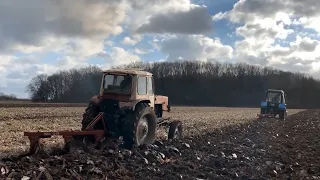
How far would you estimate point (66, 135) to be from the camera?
1003 cm

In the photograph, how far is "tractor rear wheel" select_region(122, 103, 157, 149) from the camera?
1130 cm

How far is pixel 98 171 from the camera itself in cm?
804

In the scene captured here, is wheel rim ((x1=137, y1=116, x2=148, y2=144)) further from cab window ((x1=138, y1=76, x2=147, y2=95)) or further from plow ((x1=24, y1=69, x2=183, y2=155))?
cab window ((x1=138, y1=76, x2=147, y2=95))

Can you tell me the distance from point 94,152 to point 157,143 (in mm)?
3313

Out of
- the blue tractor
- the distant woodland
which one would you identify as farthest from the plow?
the distant woodland

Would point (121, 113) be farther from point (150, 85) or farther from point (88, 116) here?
point (150, 85)

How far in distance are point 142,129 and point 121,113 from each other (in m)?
0.89

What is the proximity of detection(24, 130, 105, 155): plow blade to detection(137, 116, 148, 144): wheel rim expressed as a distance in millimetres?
1212

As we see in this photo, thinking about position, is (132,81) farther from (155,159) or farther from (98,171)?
(98,171)

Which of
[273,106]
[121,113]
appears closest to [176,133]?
[121,113]

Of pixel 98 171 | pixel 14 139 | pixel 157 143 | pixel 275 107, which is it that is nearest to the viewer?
pixel 98 171

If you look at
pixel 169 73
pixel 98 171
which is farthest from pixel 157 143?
pixel 169 73

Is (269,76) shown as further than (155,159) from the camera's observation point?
Yes

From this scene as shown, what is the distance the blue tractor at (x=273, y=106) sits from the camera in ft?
98.1
